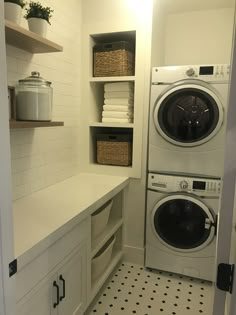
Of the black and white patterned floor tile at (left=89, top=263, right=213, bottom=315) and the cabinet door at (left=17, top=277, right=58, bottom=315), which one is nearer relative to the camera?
the cabinet door at (left=17, top=277, right=58, bottom=315)

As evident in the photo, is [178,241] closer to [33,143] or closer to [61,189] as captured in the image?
[61,189]

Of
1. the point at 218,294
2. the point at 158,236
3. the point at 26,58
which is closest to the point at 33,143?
the point at 26,58

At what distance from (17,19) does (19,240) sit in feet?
3.66

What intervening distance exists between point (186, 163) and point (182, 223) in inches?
19.9

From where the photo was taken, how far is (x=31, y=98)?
148 centimetres

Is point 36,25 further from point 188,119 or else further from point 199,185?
point 199,185

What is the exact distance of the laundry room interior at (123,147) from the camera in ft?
5.17

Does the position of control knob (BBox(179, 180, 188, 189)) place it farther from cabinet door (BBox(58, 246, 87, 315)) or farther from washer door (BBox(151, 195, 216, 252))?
cabinet door (BBox(58, 246, 87, 315))

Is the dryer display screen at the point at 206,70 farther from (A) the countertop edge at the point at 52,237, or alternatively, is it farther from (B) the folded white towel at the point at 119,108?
(A) the countertop edge at the point at 52,237

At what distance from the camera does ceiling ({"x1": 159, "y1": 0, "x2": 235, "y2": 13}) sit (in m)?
2.39

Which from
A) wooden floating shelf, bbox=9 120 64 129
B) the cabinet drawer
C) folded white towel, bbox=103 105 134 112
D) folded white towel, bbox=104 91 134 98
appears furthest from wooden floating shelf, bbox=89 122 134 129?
the cabinet drawer

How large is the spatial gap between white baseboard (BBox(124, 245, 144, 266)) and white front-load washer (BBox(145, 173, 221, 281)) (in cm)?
11

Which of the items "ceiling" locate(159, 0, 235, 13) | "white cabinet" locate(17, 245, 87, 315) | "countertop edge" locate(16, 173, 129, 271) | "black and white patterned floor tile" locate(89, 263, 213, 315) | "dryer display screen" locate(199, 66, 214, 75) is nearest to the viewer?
"countertop edge" locate(16, 173, 129, 271)

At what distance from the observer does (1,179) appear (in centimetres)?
75
